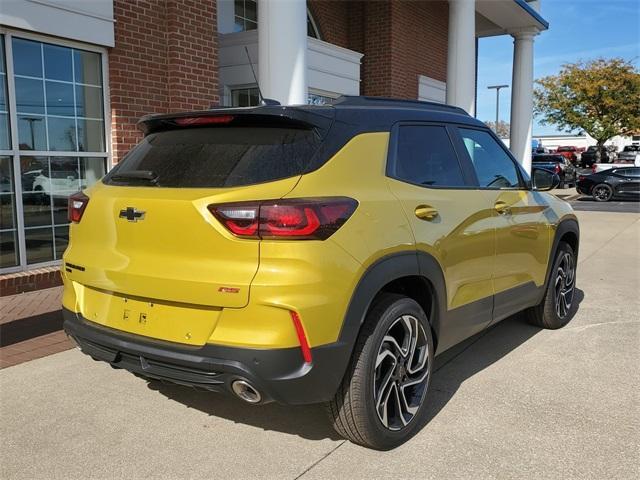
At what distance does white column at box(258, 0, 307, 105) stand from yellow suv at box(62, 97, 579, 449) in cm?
371

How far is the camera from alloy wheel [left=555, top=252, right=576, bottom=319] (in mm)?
5276

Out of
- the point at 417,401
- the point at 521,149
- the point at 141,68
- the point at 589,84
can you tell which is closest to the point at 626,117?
the point at 589,84

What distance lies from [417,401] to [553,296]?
2.34 metres

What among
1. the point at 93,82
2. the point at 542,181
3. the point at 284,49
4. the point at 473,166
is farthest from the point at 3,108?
the point at 542,181

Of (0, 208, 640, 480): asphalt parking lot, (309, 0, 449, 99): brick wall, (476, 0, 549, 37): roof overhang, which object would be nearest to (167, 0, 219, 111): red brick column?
(0, 208, 640, 480): asphalt parking lot

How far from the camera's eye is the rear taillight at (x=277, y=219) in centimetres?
262

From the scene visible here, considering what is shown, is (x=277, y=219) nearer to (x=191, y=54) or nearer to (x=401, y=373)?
(x=401, y=373)

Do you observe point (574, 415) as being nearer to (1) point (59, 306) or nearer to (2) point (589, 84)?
(1) point (59, 306)

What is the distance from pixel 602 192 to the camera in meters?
21.9

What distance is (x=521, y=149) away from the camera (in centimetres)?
1609

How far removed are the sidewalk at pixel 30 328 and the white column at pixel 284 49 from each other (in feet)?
11.1

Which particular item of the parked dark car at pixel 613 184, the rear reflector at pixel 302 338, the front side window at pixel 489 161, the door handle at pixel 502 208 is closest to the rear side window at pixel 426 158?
the front side window at pixel 489 161

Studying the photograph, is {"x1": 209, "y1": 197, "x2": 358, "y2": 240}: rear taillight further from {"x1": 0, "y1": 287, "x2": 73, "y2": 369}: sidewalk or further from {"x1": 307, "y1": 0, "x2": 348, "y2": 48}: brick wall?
{"x1": 307, "y1": 0, "x2": 348, "y2": 48}: brick wall

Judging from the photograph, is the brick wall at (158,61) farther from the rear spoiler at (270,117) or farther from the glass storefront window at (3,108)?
the rear spoiler at (270,117)
